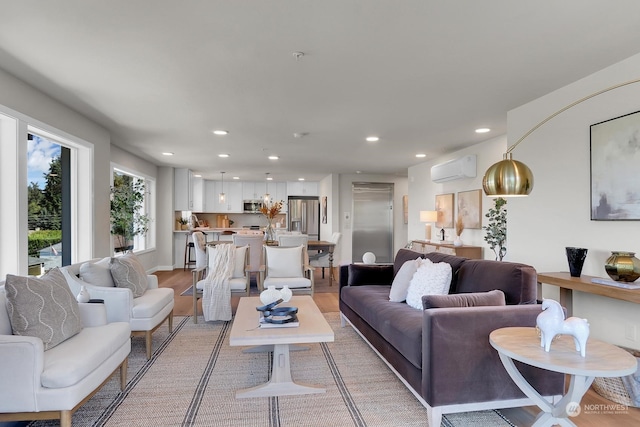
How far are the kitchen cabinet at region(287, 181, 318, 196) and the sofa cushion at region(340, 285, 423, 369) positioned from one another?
729 centimetres

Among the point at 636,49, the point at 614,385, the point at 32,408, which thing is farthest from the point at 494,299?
the point at 32,408

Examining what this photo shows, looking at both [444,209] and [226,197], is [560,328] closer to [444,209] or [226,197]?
[444,209]

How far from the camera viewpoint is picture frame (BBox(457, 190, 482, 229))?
17.6 ft

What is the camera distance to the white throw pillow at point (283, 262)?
4863 mm

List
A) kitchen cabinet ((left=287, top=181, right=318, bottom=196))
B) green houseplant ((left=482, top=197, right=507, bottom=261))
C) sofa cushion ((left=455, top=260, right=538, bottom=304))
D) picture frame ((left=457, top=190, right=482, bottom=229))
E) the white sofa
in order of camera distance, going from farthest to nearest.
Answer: kitchen cabinet ((left=287, top=181, right=318, bottom=196))
picture frame ((left=457, top=190, right=482, bottom=229))
green houseplant ((left=482, top=197, right=507, bottom=261))
sofa cushion ((left=455, top=260, right=538, bottom=304))
the white sofa

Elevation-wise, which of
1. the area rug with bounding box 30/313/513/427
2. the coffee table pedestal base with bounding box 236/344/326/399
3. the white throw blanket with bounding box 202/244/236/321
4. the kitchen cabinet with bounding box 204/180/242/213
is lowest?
the area rug with bounding box 30/313/513/427

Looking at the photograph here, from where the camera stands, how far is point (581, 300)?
10.4ft

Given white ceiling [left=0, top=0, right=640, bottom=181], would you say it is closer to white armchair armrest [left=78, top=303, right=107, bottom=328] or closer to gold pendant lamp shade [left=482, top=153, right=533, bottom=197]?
gold pendant lamp shade [left=482, top=153, right=533, bottom=197]

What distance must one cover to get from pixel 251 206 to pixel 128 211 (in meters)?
5.85

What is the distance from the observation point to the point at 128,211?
215 inches

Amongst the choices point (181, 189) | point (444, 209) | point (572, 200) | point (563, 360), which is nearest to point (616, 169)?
point (572, 200)

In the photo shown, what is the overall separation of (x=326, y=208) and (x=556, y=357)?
330 inches

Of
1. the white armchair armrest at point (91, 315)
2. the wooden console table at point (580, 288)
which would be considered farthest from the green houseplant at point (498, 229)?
the white armchair armrest at point (91, 315)

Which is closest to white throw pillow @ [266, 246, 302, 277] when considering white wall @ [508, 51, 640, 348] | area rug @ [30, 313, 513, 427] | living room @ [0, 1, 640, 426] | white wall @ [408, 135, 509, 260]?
area rug @ [30, 313, 513, 427]
